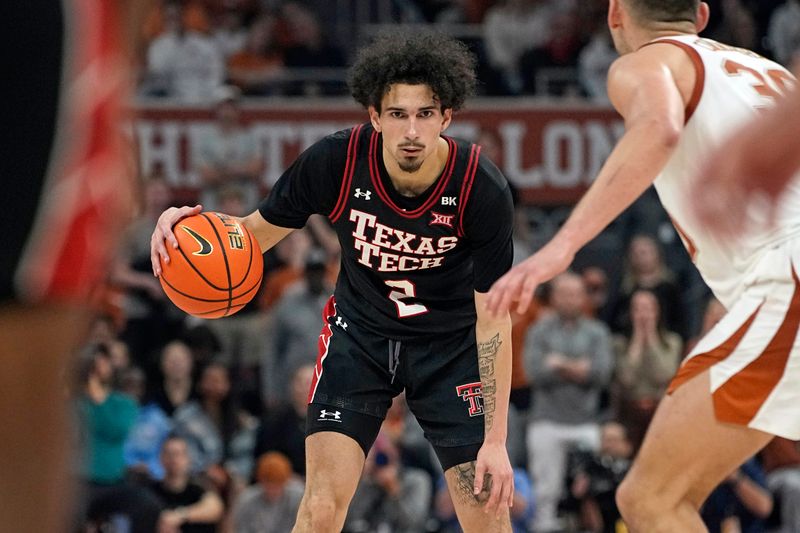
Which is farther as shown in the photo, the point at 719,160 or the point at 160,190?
the point at 160,190

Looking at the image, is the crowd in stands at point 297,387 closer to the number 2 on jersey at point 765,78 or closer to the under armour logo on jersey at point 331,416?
the under armour logo on jersey at point 331,416

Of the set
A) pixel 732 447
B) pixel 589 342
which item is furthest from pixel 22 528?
pixel 589 342

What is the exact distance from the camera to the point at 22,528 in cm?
214

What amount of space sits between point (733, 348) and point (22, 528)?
9.59 ft

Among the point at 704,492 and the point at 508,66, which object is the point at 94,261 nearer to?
the point at 704,492

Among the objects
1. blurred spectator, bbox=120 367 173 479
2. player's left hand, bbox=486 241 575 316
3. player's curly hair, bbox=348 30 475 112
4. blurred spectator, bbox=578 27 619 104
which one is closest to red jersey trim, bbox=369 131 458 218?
player's curly hair, bbox=348 30 475 112

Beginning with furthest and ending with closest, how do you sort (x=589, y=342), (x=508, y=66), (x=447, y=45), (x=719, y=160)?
(x=508, y=66) → (x=589, y=342) → (x=447, y=45) → (x=719, y=160)

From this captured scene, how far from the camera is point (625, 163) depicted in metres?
4.09

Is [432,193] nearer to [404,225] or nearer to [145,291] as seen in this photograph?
[404,225]

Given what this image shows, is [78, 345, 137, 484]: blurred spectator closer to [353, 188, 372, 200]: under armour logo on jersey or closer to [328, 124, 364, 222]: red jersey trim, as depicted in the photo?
[328, 124, 364, 222]: red jersey trim

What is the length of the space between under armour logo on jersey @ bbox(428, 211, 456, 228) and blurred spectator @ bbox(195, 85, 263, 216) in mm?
6792

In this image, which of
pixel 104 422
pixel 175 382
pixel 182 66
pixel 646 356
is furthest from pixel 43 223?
pixel 182 66

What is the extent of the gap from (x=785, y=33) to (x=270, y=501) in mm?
8699

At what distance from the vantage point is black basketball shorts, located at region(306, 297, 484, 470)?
565 cm
